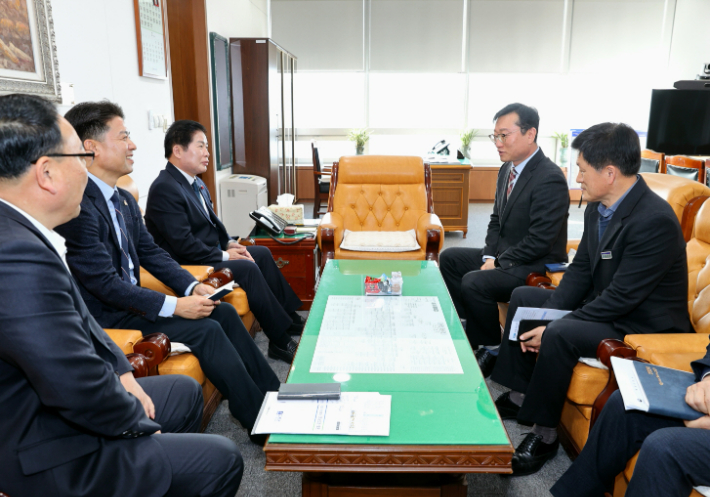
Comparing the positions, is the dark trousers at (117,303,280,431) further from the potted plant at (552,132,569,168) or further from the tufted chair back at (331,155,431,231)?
the potted plant at (552,132,569,168)

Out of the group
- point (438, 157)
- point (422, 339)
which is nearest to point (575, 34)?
point (438, 157)

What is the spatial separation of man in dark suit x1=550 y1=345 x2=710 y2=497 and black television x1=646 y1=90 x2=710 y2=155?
521cm

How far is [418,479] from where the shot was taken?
4.94 feet

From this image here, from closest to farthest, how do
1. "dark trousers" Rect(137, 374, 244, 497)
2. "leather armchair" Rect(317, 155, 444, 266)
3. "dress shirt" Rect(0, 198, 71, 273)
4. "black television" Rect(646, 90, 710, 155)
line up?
1. "dress shirt" Rect(0, 198, 71, 273)
2. "dark trousers" Rect(137, 374, 244, 497)
3. "leather armchair" Rect(317, 155, 444, 266)
4. "black television" Rect(646, 90, 710, 155)

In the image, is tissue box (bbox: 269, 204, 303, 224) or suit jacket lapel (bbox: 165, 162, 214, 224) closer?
suit jacket lapel (bbox: 165, 162, 214, 224)

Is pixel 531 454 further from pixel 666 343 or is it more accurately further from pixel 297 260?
pixel 297 260

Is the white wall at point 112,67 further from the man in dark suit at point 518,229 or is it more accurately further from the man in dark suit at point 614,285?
the man in dark suit at point 614,285

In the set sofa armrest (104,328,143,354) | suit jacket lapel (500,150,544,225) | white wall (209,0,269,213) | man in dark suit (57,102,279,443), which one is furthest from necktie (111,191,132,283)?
white wall (209,0,269,213)

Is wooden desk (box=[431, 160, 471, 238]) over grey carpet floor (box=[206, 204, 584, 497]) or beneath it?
over

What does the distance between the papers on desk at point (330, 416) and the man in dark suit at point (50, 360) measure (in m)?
0.28

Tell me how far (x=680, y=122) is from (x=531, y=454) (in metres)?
5.32

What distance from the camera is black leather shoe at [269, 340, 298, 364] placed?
111 inches

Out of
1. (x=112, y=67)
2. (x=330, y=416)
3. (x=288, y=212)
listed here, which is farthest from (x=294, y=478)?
(x=112, y=67)

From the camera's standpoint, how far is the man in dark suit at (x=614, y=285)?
1929 mm
